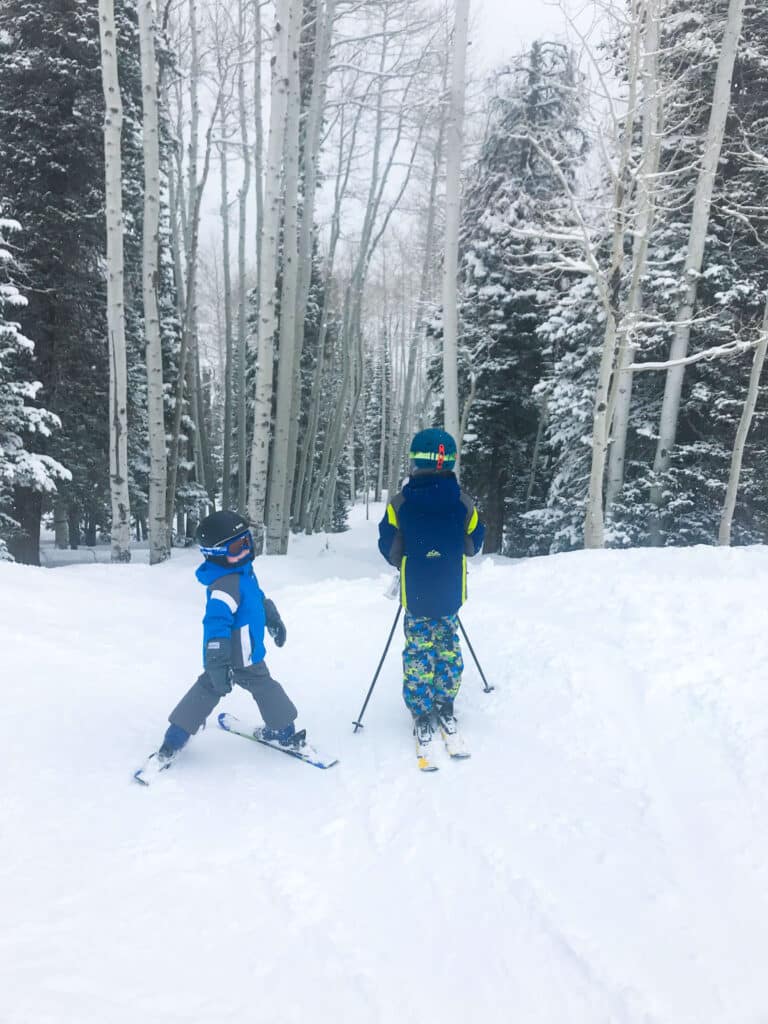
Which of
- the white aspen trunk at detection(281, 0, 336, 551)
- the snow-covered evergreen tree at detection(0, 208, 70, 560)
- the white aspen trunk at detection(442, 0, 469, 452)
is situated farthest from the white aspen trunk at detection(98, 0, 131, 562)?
the white aspen trunk at detection(442, 0, 469, 452)

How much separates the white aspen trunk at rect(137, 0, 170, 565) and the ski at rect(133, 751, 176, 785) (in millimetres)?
7993

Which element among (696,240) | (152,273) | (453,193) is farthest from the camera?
(696,240)

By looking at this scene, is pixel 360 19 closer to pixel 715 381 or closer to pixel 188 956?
pixel 715 381

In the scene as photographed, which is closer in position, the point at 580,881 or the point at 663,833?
the point at 580,881

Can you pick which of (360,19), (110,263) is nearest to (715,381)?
(360,19)

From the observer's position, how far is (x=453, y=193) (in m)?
10.7

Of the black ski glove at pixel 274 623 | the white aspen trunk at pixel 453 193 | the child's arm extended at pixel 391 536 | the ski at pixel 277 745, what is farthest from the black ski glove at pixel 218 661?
the white aspen trunk at pixel 453 193

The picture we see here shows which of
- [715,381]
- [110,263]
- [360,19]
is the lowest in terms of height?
[715,381]

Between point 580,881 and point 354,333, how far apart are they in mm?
19950

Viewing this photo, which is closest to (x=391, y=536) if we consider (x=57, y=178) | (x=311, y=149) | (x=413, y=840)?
(x=413, y=840)

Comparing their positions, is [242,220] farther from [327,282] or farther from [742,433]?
[742,433]

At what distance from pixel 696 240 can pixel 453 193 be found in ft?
15.2

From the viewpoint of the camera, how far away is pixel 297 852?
2818 mm

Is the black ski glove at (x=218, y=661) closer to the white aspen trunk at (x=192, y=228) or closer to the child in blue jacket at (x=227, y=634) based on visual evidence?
the child in blue jacket at (x=227, y=634)
